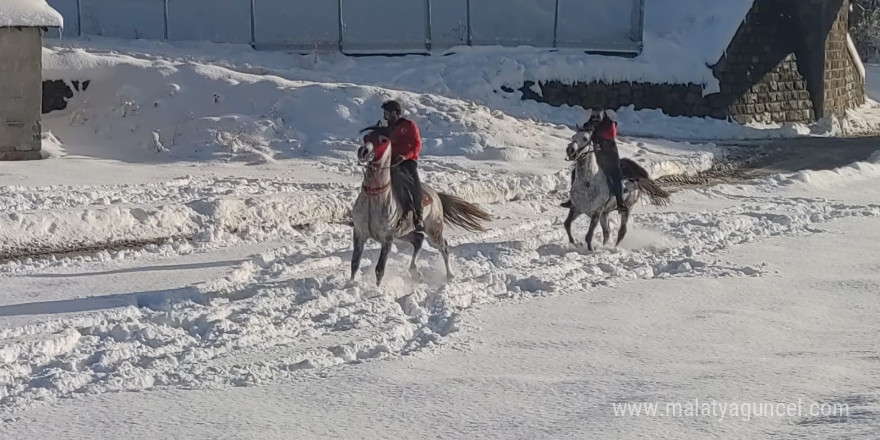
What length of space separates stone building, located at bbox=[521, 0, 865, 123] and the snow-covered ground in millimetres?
4816

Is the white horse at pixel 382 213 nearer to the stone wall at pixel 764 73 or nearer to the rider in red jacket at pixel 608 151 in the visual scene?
the rider in red jacket at pixel 608 151

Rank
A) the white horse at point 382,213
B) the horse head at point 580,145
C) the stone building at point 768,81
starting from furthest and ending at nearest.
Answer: the stone building at point 768,81, the horse head at point 580,145, the white horse at point 382,213

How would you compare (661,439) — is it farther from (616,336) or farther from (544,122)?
(544,122)

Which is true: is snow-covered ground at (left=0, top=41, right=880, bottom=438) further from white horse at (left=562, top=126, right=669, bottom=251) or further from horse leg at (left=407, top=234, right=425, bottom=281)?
white horse at (left=562, top=126, right=669, bottom=251)

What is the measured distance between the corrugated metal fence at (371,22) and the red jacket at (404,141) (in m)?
16.2

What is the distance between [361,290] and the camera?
11320 mm

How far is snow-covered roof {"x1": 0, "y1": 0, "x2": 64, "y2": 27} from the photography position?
64.1 ft

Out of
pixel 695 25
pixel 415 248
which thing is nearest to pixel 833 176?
pixel 695 25

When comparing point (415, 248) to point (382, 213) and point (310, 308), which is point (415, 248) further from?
point (310, 308)

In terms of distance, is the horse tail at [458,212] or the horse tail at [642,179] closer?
the horse tail at [458,212]

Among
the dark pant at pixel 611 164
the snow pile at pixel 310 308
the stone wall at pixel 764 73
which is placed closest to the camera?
the snow pile at pixel 310 308

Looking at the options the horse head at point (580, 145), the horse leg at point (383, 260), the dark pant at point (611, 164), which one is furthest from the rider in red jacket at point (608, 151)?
the horse leg at point (383, 260)

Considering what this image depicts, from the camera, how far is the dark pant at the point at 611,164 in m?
14.0

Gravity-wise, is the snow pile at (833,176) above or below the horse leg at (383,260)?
below
